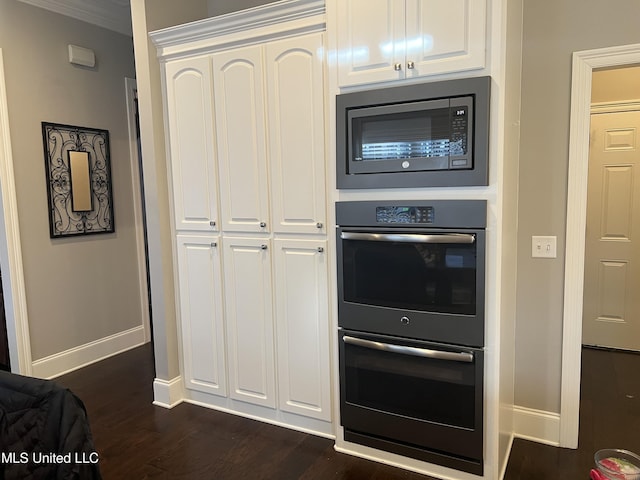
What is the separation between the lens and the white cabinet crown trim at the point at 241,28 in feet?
7.77

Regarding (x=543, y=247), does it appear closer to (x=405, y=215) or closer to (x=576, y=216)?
(x=576, y=216)

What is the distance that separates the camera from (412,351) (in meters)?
2.18

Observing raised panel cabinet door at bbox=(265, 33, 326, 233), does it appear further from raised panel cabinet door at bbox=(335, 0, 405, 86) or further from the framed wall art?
the framed wall art

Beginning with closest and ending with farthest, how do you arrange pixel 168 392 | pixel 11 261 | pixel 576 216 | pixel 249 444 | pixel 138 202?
pixel 576 216
pixel 249 444
pixel 168 392
pixel 11 261
pixel 138 202

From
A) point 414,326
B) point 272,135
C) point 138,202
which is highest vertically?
point 272,135

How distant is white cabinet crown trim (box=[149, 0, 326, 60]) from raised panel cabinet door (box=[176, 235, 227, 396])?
44.8 inches

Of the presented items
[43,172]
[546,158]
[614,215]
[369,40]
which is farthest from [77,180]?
[614,215]

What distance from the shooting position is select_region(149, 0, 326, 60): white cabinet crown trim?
7.77 ft

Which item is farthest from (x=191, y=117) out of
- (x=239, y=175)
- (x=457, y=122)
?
(x=457, y=122)

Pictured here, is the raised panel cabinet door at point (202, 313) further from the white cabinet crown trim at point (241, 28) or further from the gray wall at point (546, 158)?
the gray wall at point (546, 158)

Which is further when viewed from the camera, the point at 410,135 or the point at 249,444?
the point at 249,444

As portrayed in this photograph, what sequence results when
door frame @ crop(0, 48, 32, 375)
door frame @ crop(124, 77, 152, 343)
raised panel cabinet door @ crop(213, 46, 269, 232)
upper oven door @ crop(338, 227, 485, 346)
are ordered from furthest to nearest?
1. door frame @ crop(124, 77, 152, 343)
2. door frame @ crop(0, 48, 32, 375)
3. raised panel cabinet door @ crop(213, 46, 269, 232)
4. upper oven door @ crop(338, 227, 485, 346)

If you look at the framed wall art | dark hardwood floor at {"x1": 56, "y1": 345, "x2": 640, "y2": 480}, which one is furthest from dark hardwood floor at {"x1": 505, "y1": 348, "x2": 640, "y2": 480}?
the framed wall art

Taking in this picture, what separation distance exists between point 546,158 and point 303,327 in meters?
1.58
